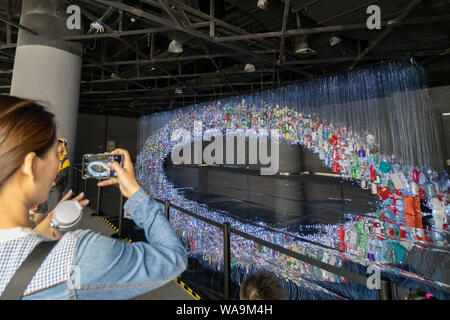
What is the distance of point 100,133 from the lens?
15.7m

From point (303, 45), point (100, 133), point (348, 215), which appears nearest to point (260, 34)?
point (303, 45)

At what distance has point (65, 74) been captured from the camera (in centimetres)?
489

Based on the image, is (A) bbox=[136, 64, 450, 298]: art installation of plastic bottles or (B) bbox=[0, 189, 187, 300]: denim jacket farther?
(A) bbox=[136, 64, 450, 298]: art installation of plastic bottles

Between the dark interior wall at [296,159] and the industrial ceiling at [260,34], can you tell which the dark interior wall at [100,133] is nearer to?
the industrial ceiling at [260,34]

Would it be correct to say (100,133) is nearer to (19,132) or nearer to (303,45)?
(303,45)

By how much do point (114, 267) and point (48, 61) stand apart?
5946 mm

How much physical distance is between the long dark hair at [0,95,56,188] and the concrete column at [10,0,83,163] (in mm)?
4997

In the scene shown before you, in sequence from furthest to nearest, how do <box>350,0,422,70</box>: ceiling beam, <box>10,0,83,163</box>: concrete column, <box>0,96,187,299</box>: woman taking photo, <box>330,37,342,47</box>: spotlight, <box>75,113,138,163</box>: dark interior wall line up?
<box>75,113,138,163</box>: dark interior wall, <box>330,37,342,47</box>: spotlight, <box>10,0,83,163</box>: concrete column, <box>350,0,422,70</box>: ceiling beam, <box>0,96,187,299</box>: woman taking photo

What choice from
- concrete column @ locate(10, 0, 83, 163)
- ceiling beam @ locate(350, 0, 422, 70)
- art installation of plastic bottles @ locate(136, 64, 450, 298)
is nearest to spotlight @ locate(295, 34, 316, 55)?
ceiling beam @ locate(350, 0, 422, 70)

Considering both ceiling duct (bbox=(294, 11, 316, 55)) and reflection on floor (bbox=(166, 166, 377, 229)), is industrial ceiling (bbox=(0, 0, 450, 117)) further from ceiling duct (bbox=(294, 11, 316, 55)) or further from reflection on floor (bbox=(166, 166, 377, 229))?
reflection on floor (bbox=(166, 166, 377, 229))

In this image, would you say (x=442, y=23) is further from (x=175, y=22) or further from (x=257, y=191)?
(x=257, y=191)

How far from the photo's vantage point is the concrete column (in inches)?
180

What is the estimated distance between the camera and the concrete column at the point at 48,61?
4562mm
